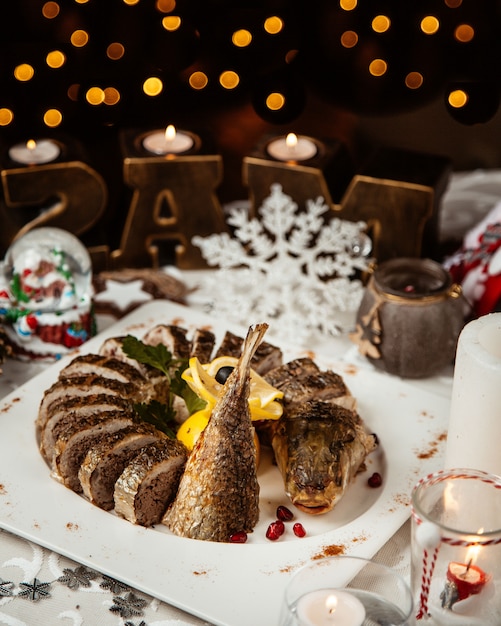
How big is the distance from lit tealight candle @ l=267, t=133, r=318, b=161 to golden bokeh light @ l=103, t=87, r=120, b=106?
0.48 m

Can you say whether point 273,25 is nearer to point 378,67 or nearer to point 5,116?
point 378,67

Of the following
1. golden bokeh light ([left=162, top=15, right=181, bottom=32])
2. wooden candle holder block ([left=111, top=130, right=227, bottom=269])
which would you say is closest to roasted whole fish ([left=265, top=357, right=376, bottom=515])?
wooden candle holder block ([left=111, top=130, right=227, bottom=269])

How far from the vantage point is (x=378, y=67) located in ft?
9.48

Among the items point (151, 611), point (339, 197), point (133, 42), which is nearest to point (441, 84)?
point (339, 197)

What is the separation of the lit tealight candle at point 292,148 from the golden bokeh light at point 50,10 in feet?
2.35

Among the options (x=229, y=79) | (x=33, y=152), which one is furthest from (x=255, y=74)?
(x=33, y=152)

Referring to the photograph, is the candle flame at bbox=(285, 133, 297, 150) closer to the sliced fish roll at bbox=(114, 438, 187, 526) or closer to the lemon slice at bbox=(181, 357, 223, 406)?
the lemon slice at bbox=(181, 357, 223, 406)

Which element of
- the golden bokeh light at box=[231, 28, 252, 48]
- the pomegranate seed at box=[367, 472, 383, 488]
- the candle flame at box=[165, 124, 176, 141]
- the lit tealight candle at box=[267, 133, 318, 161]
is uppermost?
the golden bokeh light at box=[231, 28, 252, 48]

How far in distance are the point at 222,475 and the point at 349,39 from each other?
1658mm

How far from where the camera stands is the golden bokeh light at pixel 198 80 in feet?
9.71

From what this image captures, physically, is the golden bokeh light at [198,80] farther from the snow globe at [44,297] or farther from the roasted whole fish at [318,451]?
the roasted whole fish at [318,451]

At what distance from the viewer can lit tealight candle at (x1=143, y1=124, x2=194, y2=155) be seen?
262cm

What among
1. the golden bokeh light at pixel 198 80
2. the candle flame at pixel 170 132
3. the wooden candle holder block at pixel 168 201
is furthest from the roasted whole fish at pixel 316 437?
the golden bokeh light at pixel 198 80

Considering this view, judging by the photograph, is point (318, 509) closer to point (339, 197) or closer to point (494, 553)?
point (494, 553)
